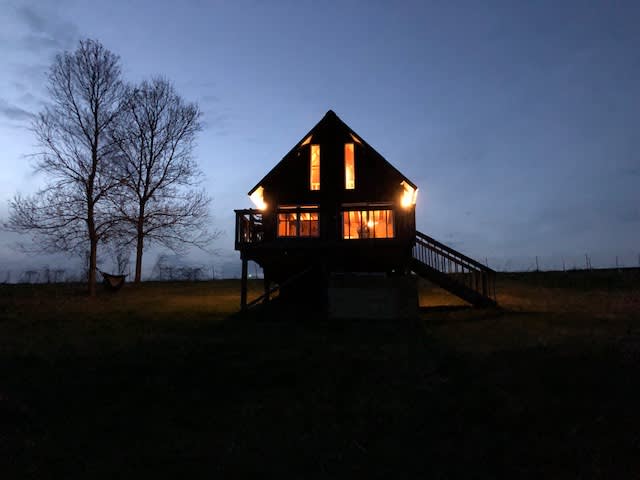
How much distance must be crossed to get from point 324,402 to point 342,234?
963cm

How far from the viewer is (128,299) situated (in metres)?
19.9

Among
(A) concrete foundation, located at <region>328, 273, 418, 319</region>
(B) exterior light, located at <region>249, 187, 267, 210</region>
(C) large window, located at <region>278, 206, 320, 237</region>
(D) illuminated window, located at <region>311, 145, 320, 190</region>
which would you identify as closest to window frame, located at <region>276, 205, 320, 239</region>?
(C) large window, located at <region>278, 206, 320, 237</region>

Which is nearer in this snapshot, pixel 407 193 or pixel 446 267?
pixel 446 267

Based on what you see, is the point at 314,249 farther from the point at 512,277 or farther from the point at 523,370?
the point at 512,277

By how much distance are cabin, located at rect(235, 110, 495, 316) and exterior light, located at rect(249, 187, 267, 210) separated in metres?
0.05

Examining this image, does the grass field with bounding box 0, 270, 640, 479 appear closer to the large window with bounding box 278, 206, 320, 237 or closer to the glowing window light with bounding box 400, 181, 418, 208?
the large window with bounding box 278, 206, 320, 237

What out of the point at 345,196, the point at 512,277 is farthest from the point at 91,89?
the point at 512,277

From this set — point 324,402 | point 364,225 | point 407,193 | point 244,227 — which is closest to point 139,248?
point 244,227

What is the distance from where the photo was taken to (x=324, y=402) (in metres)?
5.64

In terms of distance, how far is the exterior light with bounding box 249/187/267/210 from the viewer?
1824 cm

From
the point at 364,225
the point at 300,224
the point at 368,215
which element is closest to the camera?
the point at 368,215

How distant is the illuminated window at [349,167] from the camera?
689 inches

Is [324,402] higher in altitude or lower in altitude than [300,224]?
lower

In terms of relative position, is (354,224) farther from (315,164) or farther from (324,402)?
(324,402)
